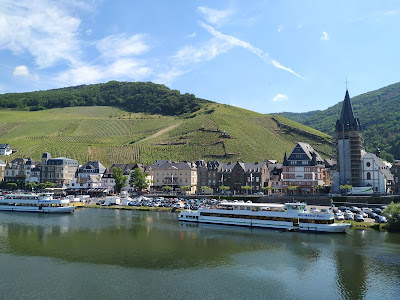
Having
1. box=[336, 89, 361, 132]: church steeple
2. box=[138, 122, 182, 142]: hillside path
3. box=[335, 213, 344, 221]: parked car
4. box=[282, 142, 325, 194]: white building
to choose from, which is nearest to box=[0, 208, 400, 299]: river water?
box=[335, 213, 344, 221]: parked car

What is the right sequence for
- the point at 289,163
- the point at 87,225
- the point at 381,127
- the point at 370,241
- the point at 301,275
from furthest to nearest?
the point at 381,127 < the point at 289,163 < the point at 87,225 < the point at 370,241 < the point at 301,275

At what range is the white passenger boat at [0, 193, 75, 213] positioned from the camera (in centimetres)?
8565

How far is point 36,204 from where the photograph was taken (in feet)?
291

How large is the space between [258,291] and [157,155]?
12434 centimetres

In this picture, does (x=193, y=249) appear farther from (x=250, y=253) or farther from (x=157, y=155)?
(x=157, y=155)

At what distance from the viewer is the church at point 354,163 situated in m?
93.0

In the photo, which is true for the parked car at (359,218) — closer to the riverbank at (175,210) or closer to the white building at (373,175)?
the riverbank at (175,210)

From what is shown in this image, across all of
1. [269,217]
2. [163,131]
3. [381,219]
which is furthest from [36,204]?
[163,131]

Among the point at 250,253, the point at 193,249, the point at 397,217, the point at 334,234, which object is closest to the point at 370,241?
the point at 334,234

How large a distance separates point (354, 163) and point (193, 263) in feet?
232

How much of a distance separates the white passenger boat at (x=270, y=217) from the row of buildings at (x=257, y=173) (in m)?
33.9

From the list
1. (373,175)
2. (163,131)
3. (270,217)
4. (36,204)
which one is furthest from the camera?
(163,131)

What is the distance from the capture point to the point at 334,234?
56.4 m

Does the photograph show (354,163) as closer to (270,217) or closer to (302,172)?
(302,172)
